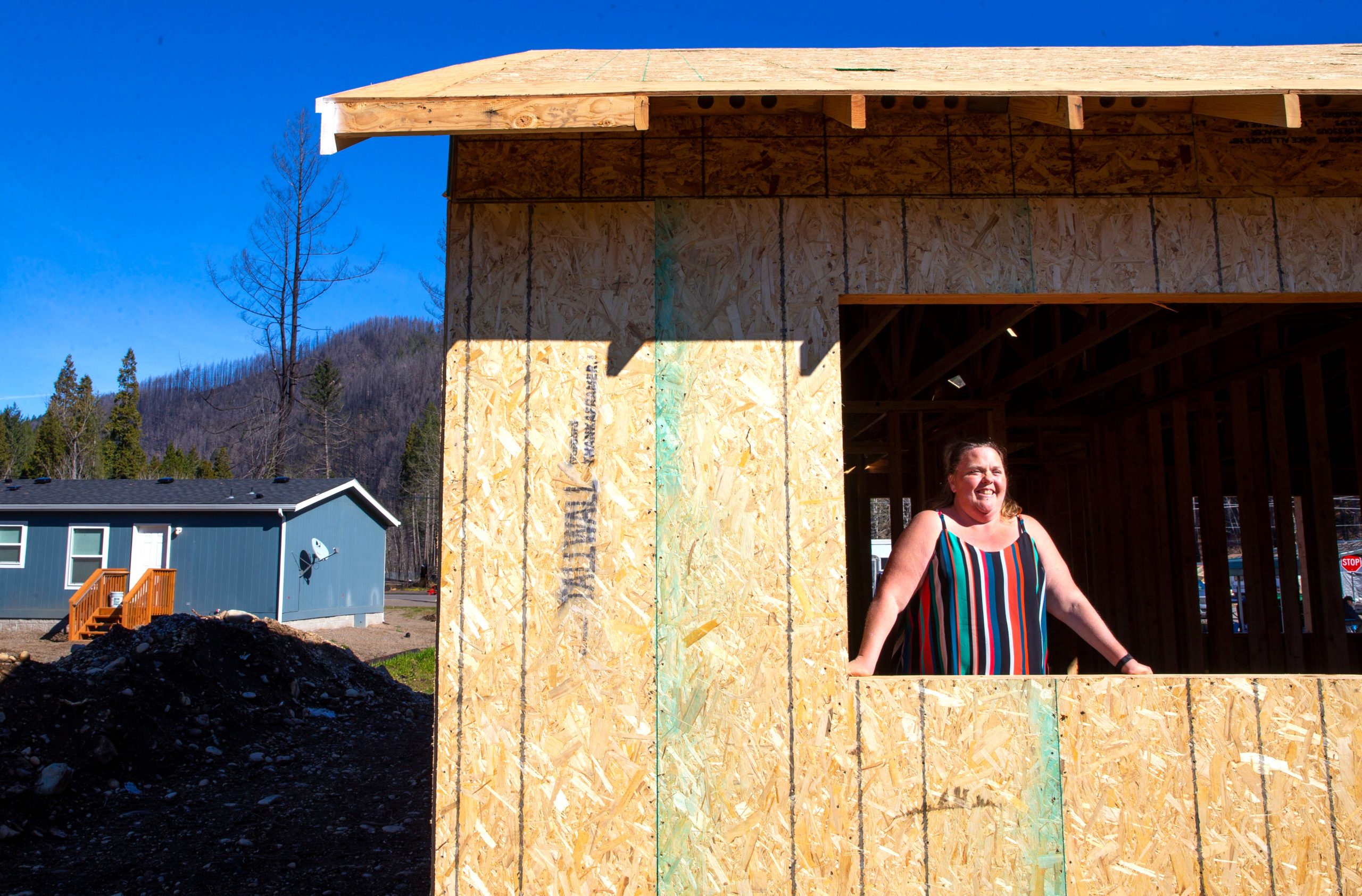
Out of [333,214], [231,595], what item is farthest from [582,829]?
[333,214]

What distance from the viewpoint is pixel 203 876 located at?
5.32 m

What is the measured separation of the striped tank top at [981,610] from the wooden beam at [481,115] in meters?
2.22

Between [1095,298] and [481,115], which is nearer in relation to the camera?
[481,115]

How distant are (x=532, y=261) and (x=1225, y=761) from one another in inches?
148

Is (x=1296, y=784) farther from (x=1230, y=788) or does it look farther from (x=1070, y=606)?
(x=1070, y=606)

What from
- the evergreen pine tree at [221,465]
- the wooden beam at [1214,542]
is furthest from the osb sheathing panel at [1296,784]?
the evergreen pine tree at [221,465]

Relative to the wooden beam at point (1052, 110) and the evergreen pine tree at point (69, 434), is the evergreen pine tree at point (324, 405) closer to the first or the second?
the evergreen pine tree at point (69, 434)

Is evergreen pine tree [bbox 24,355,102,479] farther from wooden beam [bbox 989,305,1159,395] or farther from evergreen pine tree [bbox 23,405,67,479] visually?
wooden beam [bbox 989,305,1159,395]

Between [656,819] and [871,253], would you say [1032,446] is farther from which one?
[656,819]

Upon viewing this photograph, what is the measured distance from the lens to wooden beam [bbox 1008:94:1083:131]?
3.50 m

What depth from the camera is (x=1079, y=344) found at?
21.2 feet

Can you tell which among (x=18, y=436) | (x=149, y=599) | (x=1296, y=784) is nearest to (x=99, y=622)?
(x=149, y=599)

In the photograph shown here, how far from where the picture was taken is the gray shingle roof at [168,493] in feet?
67.7

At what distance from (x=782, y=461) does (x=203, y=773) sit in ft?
21.6
